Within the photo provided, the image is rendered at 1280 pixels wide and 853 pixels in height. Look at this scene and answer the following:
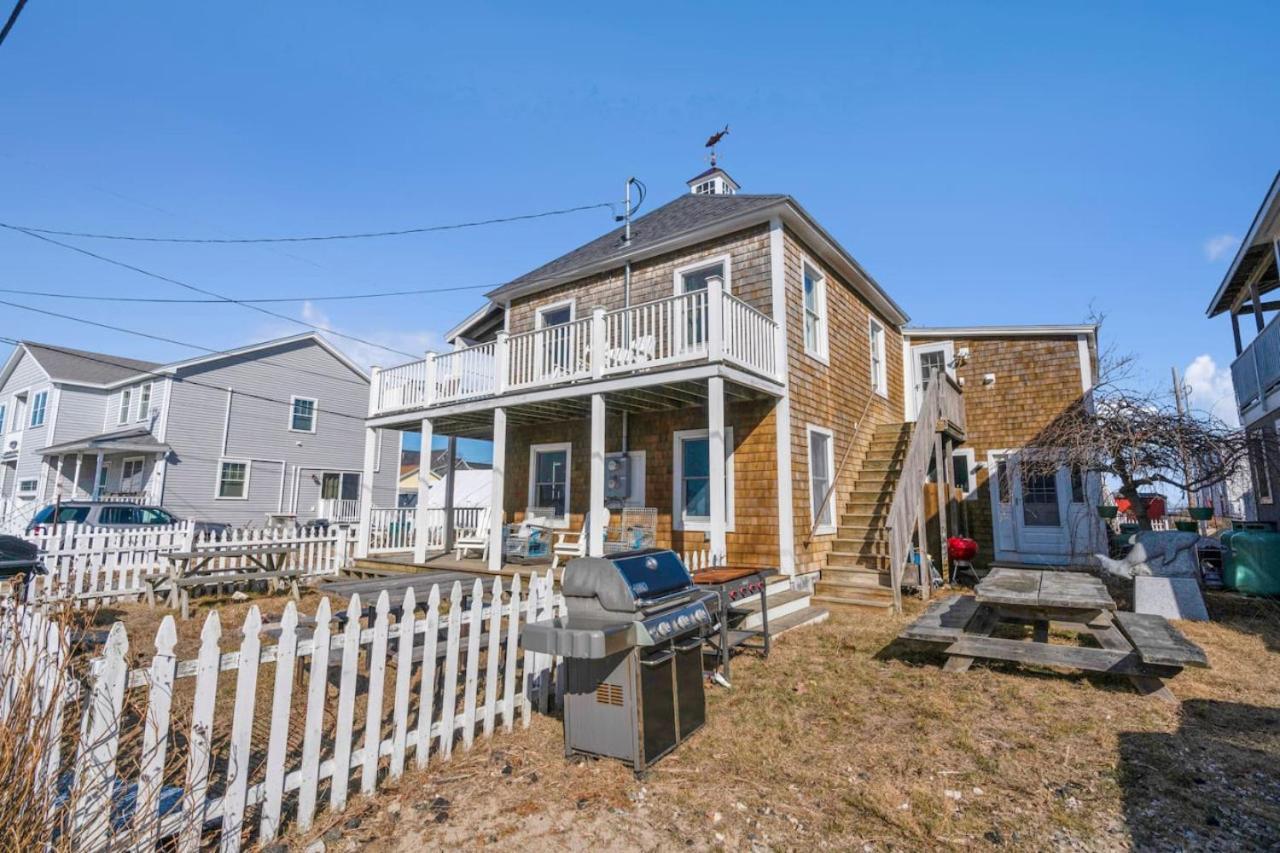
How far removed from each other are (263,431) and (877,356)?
75.5 ft

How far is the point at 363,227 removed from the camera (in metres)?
16.1

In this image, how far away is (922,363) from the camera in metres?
15.4

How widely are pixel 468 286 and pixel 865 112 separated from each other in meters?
13.2

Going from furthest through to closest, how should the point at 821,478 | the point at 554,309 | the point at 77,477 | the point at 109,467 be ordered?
the point at 109,467, the point at 77,477, the point at 554,309, the point at 821,478

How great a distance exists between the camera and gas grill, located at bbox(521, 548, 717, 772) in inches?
136

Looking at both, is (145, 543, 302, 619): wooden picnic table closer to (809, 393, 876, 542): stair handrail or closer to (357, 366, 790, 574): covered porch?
(357, 366, 790, 574): covered porch

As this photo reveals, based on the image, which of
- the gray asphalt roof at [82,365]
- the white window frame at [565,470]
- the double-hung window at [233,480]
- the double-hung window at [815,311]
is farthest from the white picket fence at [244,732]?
the gray asphalt roof at [82,365]

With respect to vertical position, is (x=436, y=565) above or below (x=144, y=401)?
below

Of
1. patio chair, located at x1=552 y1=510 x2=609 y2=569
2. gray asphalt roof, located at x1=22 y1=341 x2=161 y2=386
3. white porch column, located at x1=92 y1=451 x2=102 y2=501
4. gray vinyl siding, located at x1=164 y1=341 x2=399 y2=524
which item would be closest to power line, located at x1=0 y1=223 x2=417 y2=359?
gray vinyl siding, located at x1=164 y1=341 x2=399 y2=524

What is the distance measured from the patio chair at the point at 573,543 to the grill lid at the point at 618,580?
250 inches

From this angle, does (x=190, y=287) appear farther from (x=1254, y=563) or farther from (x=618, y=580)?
(x=1254, y=563)

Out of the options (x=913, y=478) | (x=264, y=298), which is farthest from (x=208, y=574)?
(x=264, y=298)

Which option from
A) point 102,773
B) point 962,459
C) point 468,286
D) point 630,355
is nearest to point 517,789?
point 102,773

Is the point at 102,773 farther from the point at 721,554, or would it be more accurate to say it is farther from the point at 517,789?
the point at 721,554
